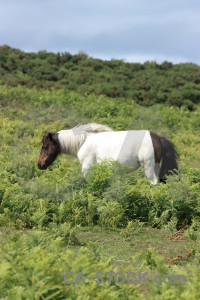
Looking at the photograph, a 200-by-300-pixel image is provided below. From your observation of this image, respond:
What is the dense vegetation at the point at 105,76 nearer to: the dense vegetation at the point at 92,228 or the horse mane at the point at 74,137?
the dense vegetation at the point at 92,228

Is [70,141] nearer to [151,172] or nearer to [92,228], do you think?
[151,172]

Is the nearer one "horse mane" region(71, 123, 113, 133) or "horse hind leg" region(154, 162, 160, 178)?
"horse hind leg" region(154, 162, 160, 178)

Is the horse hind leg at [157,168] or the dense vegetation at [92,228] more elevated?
the horse hind leg at [157,168]

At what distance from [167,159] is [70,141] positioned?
1.99 meters

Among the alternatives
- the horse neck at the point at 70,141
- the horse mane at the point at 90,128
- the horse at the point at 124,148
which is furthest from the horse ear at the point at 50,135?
the horse mane at the point at 90,128

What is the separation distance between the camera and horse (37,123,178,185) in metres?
10.5

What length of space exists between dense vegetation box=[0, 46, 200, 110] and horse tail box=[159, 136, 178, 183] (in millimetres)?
18737

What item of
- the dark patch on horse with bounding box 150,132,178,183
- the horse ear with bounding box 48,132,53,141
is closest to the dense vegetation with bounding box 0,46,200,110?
the horse ear with bounding box 48,132,53,141

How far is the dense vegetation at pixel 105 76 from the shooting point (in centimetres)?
3080

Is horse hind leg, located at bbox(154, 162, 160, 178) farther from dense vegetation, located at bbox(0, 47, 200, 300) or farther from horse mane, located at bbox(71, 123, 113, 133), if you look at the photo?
horse mane, located at bbox(71, 123, 113, 133)

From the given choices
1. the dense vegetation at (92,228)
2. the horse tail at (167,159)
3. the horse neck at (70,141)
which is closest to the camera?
the dense vegetation at (92,228)

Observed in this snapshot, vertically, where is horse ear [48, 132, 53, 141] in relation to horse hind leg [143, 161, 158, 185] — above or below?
above

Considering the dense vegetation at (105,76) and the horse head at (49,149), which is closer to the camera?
the horse head at (49,149)

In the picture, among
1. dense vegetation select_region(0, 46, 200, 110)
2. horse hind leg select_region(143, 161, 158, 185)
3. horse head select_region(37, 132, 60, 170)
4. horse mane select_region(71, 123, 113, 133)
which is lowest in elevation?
horse hind leg select_region(143, 161, 158, 185)
